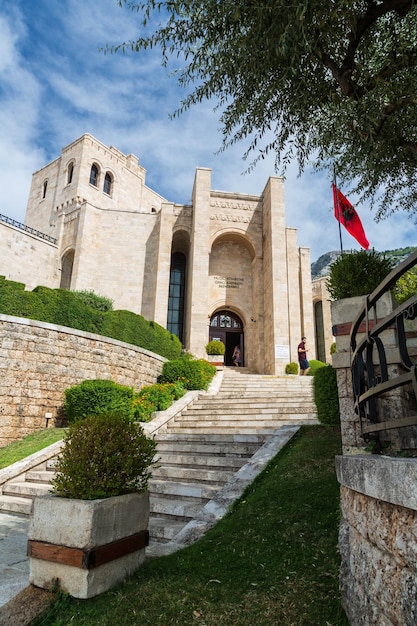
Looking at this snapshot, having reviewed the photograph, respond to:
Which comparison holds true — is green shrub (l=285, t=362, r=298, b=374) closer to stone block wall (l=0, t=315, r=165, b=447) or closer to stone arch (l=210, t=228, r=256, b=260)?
stone arch (l=210, t=228, r=256, b=260)

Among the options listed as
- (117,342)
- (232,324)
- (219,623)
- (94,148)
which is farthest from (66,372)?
(94,148)

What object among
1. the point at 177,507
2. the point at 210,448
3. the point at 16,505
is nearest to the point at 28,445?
the point at 16,505

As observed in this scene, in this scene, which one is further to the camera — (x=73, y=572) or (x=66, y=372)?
(x=66, y=372)

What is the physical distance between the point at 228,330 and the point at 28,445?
1648 cm

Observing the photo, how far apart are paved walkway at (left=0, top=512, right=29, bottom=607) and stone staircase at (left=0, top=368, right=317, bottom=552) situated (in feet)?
2.43

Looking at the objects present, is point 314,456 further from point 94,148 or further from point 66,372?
point 94,148

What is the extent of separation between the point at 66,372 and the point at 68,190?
2457 cm

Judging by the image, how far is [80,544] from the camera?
3016 mm

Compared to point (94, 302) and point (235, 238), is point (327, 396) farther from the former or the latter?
point (235, 238)

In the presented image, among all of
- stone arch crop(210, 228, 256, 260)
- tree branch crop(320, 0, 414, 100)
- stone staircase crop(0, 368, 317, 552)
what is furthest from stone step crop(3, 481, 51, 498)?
stone arch crop(210, 228, 256, 260)

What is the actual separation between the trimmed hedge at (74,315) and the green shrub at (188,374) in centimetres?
172

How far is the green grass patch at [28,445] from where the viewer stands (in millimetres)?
8508

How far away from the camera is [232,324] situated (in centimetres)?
2489

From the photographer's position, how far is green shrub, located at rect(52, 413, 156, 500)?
11.0ft
